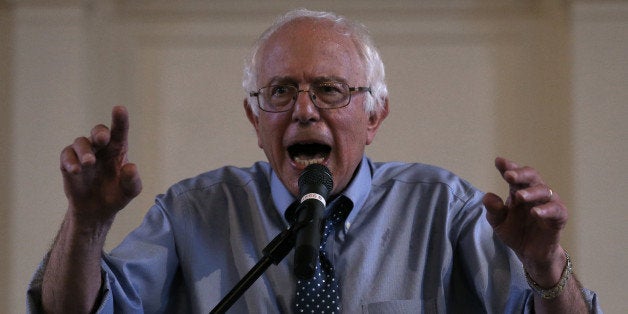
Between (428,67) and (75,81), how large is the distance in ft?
4.38

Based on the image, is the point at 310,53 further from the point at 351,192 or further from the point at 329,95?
the point at 351,192

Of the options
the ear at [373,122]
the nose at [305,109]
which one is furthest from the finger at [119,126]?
the ear at [373,122]

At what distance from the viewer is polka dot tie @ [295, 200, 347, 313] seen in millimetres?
1704

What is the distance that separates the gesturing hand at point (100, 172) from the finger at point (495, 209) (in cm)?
57

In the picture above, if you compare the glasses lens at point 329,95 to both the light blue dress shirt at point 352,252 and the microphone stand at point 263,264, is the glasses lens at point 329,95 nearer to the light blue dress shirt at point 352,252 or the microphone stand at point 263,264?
the light blue dress shirt at point 352,252

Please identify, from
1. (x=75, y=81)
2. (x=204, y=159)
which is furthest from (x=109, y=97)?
(x=204, y=159)

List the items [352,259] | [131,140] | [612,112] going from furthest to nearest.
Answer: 1. [131,140]
2. [612,112]
3. [352,259]

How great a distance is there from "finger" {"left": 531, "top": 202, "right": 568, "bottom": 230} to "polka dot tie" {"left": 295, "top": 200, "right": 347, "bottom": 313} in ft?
1.73

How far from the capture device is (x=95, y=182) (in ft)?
4.50

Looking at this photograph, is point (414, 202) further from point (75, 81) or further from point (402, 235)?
point (75, 81)

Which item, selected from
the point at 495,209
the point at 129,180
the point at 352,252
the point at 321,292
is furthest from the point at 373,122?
the point at 129,180

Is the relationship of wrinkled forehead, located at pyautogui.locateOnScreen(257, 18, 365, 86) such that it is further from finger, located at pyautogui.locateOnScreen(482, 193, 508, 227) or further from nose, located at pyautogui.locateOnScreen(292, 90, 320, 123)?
finger, located at pyautogui.locateOnScreen(482, 193, 508, 227)

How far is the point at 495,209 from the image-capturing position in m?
1.37

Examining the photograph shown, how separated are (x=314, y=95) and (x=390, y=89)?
1.42 m
